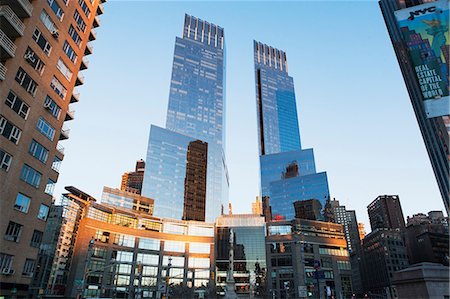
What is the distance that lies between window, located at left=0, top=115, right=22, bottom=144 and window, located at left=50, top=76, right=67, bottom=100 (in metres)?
9.83

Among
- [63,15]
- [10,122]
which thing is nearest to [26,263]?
[10,122]

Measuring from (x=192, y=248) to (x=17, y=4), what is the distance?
323 feet

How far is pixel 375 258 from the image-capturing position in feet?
612

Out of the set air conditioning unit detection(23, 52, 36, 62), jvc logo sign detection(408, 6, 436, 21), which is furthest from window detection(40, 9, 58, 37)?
jvc logo sign detection(408, 6, 436, 21)

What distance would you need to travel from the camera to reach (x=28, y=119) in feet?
127

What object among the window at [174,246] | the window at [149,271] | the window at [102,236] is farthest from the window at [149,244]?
the window at [102,236]

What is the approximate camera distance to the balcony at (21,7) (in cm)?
3669

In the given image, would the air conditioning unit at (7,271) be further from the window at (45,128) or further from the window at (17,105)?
the window at (17,105)

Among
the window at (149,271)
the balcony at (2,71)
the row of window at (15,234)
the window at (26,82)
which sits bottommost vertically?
the row of window at (15,234)

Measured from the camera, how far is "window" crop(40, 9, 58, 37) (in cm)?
4175

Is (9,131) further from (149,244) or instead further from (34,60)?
(149,244)

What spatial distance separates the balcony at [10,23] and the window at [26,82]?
403 cm

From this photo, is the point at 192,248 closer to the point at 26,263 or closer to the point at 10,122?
the point at 26,263

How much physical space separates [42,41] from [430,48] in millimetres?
43721
